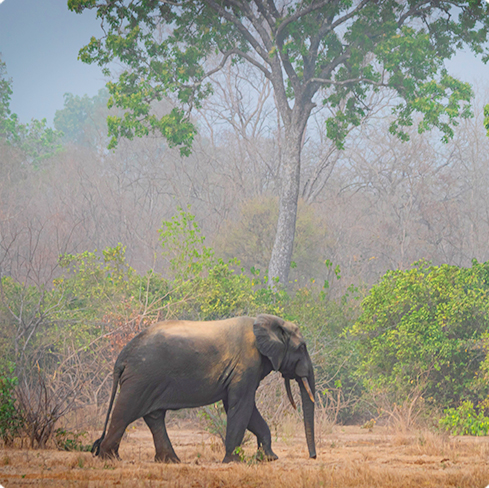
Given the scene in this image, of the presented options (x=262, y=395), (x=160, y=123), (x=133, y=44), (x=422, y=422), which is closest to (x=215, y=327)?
(x=262, y=395)

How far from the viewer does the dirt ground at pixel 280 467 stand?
5.83m

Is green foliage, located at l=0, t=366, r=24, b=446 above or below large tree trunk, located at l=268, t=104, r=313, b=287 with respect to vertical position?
below

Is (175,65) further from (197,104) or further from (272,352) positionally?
(272,352)

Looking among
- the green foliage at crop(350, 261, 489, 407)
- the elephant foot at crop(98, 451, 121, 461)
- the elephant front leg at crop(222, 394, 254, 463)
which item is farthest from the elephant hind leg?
the green foliage at crop(350, 261, 489, 407)

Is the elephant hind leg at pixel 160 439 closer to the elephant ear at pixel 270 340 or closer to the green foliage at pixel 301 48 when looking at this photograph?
the elephant ear at pixel 270 340

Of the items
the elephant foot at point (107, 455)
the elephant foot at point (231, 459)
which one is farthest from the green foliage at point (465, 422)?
the elephant foot at point (107, 455)

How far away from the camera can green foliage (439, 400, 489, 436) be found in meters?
9.89

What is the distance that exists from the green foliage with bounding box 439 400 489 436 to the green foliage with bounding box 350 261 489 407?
0.66m

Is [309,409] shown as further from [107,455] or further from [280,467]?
[107,455]

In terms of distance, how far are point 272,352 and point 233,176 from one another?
2441cm

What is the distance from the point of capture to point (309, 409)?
23.6ft

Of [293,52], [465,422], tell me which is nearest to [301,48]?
[293,52]

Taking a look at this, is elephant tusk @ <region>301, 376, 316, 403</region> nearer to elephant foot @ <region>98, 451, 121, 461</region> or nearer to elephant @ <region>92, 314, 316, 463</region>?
elephant @ <region>92, 314, 316, 463</region>

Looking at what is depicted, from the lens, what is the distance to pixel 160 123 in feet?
59.7
